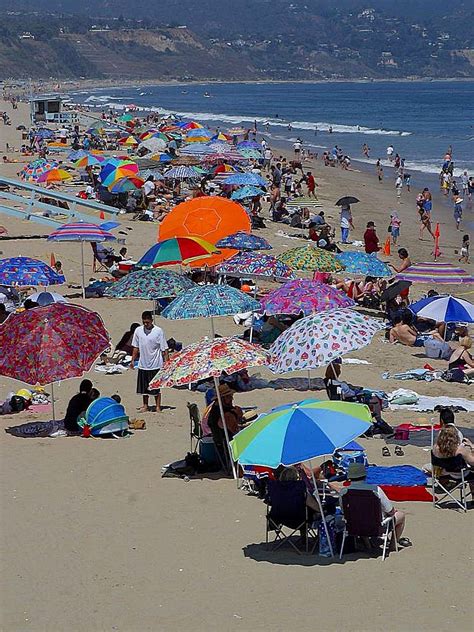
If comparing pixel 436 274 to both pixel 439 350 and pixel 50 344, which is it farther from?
pixel 50 344

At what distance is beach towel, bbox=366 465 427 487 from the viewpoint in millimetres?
8218

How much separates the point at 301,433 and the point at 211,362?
200cm

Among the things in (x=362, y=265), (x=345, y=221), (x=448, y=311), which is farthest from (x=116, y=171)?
(x=448, y=311)

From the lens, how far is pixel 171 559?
6957mm

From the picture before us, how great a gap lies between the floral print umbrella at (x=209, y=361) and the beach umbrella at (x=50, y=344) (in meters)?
0.95

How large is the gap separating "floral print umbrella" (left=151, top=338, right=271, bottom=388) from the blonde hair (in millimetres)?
1615

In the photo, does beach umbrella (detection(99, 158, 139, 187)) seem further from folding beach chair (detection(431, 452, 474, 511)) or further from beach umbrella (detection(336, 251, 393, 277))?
folding beach chair (detection(431, 452, 474, 511))

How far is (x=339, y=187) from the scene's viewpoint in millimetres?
36625

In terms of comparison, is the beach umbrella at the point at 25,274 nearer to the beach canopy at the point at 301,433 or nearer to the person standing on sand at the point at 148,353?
the person standing on sand at the point at 148,353

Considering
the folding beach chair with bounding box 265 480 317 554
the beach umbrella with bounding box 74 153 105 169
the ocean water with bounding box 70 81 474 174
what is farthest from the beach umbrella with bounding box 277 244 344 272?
the ocean water with bounding box 70 81 474 174

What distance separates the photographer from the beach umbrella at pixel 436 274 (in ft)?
47.9

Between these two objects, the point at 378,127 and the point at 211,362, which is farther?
the point at 378,127

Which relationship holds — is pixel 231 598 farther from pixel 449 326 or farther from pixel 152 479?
pixel 449 326

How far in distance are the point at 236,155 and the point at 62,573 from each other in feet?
89.9
